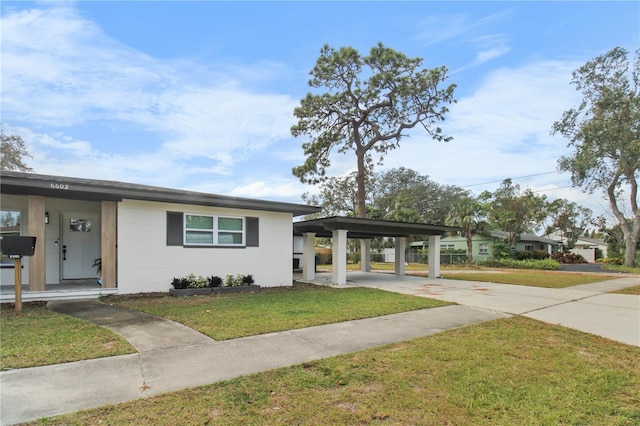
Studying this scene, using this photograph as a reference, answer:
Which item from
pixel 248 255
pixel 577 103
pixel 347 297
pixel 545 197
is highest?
pixel 577 103

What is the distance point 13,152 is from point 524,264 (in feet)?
136

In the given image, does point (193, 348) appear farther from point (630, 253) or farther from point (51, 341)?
point (630, 253)

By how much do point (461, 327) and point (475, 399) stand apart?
295 cm

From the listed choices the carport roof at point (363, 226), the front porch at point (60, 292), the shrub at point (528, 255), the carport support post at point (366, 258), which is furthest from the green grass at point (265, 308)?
the shrub at point (528, 255)

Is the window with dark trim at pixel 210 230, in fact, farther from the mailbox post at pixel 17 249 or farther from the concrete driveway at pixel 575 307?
the concrete driveway at pixel 575 307

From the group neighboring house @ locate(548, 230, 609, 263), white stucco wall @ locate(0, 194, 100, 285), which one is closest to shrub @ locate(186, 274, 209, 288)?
white stucco wall @ locate(0, 194, 100, 285)

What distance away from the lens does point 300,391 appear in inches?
128

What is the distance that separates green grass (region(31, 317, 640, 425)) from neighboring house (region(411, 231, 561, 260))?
29.8 m

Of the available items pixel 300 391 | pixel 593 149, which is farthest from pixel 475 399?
pixel 593 149

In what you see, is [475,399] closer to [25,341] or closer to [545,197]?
[25,341]

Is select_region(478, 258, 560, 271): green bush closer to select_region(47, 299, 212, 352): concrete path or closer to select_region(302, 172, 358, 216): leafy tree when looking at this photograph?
select_region(302, 172, 358, 216): leafy tree

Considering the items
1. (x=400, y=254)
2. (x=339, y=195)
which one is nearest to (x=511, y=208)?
(x=339, y=195)

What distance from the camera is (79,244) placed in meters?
9.99

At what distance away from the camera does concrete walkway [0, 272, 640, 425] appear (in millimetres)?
3076
